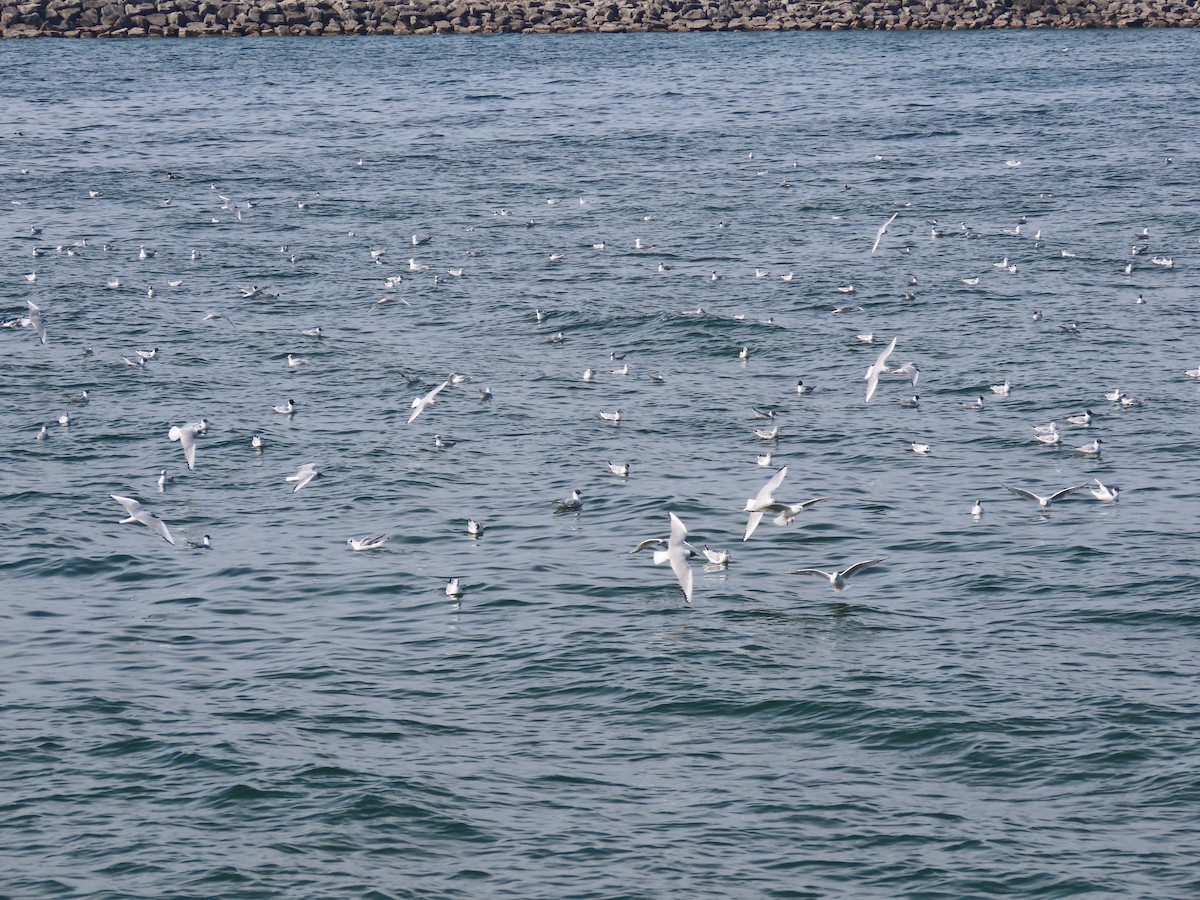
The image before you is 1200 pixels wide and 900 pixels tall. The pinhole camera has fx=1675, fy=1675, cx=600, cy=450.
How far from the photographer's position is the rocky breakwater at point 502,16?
97250 mm

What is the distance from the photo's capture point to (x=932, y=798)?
67.2 ft

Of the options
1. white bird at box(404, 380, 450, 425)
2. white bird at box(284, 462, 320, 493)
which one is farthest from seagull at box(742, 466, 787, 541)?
white bird at box(284, 462, 320, 493)

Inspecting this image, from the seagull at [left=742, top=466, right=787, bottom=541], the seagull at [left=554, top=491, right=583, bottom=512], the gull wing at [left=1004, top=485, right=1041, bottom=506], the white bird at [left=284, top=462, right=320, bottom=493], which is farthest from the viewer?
the white bird at [left=284, top=462, right=320, bottom=493]

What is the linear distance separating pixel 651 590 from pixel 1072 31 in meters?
76.6

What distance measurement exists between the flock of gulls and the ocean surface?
8.5 inches

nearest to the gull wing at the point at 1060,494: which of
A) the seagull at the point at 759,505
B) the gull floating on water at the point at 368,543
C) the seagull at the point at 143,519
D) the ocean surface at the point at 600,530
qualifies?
the ocean surface at the point at 600,530

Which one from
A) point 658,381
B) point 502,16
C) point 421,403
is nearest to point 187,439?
point 421,403

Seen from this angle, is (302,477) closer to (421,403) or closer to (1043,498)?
(421,403)

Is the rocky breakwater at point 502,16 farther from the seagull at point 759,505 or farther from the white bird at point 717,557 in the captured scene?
the white bird at point 717,557

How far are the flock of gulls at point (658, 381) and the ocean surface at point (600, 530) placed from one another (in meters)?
0.21

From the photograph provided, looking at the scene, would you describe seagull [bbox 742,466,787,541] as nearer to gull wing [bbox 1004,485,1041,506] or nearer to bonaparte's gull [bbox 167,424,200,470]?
gull wing [bbox 1004,485,1041,506]

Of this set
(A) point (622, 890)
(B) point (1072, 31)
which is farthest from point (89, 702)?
(B) point (1072, 31)

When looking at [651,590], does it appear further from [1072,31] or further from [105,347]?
[1072,31]

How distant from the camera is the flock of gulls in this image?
2712 centimetres
